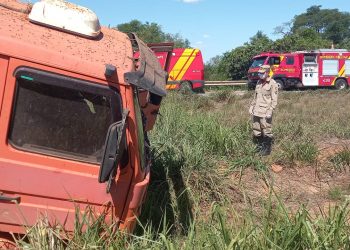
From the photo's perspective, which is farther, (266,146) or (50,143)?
(266,146)

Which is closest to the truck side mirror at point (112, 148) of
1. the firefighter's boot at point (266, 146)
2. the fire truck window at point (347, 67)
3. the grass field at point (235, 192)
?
the grass field at point (235, 192)

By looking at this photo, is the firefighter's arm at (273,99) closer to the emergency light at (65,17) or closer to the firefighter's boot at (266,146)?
the firefighter's boot at (266,146)

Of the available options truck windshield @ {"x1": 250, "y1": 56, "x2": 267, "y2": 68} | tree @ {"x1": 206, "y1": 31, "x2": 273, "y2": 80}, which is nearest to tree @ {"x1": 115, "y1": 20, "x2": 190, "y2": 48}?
tree @ {"x1": 206, "y1": 31, "x2": 273, "y2": 80}

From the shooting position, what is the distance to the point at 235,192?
6.48m

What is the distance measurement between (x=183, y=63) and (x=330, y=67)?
9016 mm

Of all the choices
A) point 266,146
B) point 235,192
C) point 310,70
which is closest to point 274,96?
point 266,146

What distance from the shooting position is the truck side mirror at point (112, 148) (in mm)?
2984

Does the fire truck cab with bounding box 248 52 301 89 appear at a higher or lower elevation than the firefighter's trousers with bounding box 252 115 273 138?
higher

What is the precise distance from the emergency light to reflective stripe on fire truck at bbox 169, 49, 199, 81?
20634mm

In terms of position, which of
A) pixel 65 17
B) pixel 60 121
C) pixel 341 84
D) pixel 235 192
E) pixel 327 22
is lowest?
pixel 235 192

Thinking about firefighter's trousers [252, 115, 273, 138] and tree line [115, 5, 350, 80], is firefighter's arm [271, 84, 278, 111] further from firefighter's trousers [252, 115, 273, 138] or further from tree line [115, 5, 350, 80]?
tree line [115, 5, 350, 80]

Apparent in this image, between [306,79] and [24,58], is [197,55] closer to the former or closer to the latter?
[306,79]

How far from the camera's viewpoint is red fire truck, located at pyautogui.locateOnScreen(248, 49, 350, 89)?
86.4ft

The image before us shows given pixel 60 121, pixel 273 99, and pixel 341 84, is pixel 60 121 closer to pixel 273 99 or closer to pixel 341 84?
pixel 273 99
